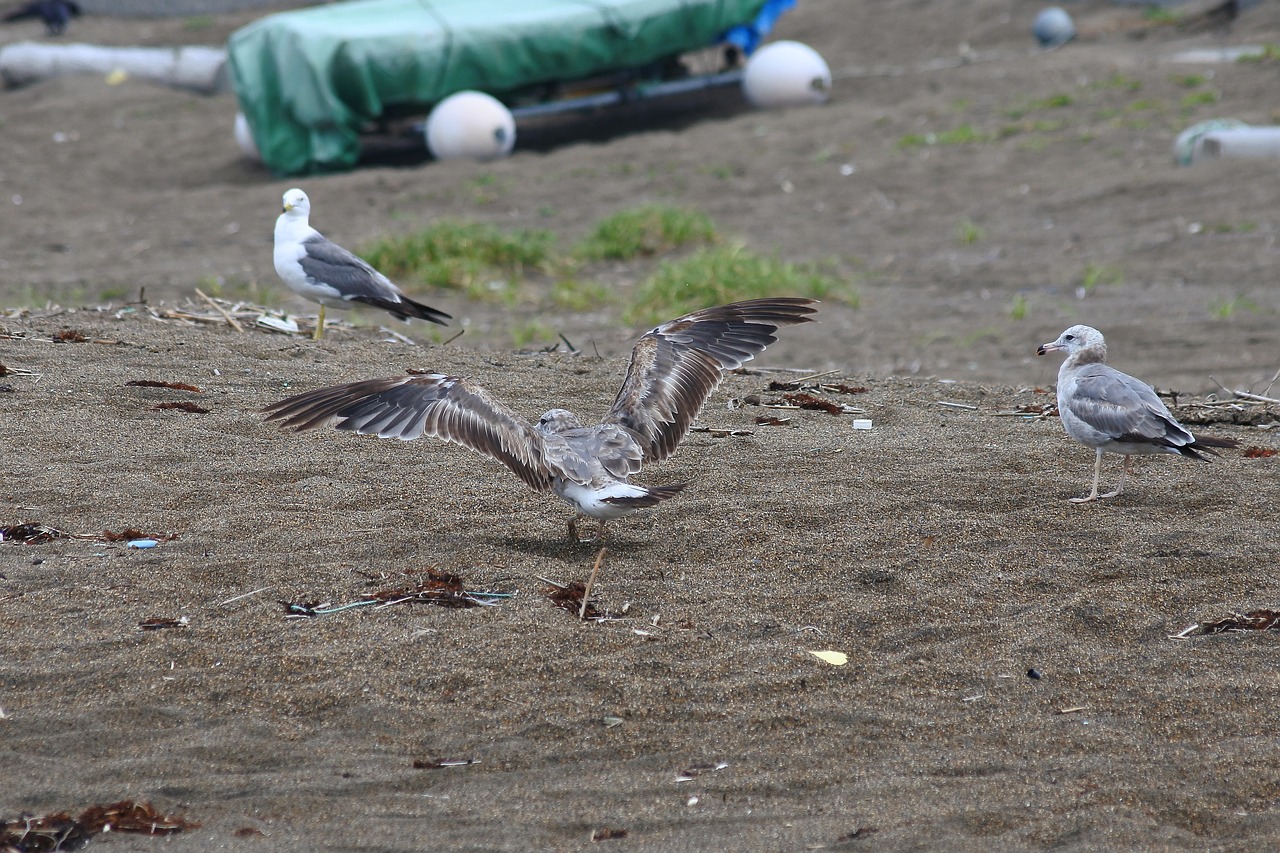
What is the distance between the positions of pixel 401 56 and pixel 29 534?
38.0 feet

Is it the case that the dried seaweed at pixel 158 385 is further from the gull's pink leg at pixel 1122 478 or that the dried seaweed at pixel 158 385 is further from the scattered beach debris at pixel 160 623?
the gull's pink leg at pixel 1122 478

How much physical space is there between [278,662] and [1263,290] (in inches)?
304

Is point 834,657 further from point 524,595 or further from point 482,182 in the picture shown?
point 482,182

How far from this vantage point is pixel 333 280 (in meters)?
7.45

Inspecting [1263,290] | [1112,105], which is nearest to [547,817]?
[1263,290]

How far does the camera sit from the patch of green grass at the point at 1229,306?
8.55 m

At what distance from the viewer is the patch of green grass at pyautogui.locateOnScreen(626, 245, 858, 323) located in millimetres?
9250

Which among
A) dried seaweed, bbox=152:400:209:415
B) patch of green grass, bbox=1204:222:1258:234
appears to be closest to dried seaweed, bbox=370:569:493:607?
→ dried seaweed, bbox=152:400:209:415

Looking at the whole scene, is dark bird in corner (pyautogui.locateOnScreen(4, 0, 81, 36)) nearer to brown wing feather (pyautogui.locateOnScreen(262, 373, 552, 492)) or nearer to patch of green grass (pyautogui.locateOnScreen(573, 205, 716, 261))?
patch of green grass (pyautogui.locateOnScreen(573, 205, 716, 261))

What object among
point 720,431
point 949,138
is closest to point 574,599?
point 720,431

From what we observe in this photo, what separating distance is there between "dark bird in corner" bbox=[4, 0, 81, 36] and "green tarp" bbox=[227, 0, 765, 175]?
11841mm

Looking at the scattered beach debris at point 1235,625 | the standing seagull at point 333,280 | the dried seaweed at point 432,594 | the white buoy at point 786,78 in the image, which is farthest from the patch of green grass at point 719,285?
the white buoy at point 786,78

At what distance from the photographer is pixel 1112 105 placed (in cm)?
1400

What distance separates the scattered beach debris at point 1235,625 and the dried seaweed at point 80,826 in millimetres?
2761
